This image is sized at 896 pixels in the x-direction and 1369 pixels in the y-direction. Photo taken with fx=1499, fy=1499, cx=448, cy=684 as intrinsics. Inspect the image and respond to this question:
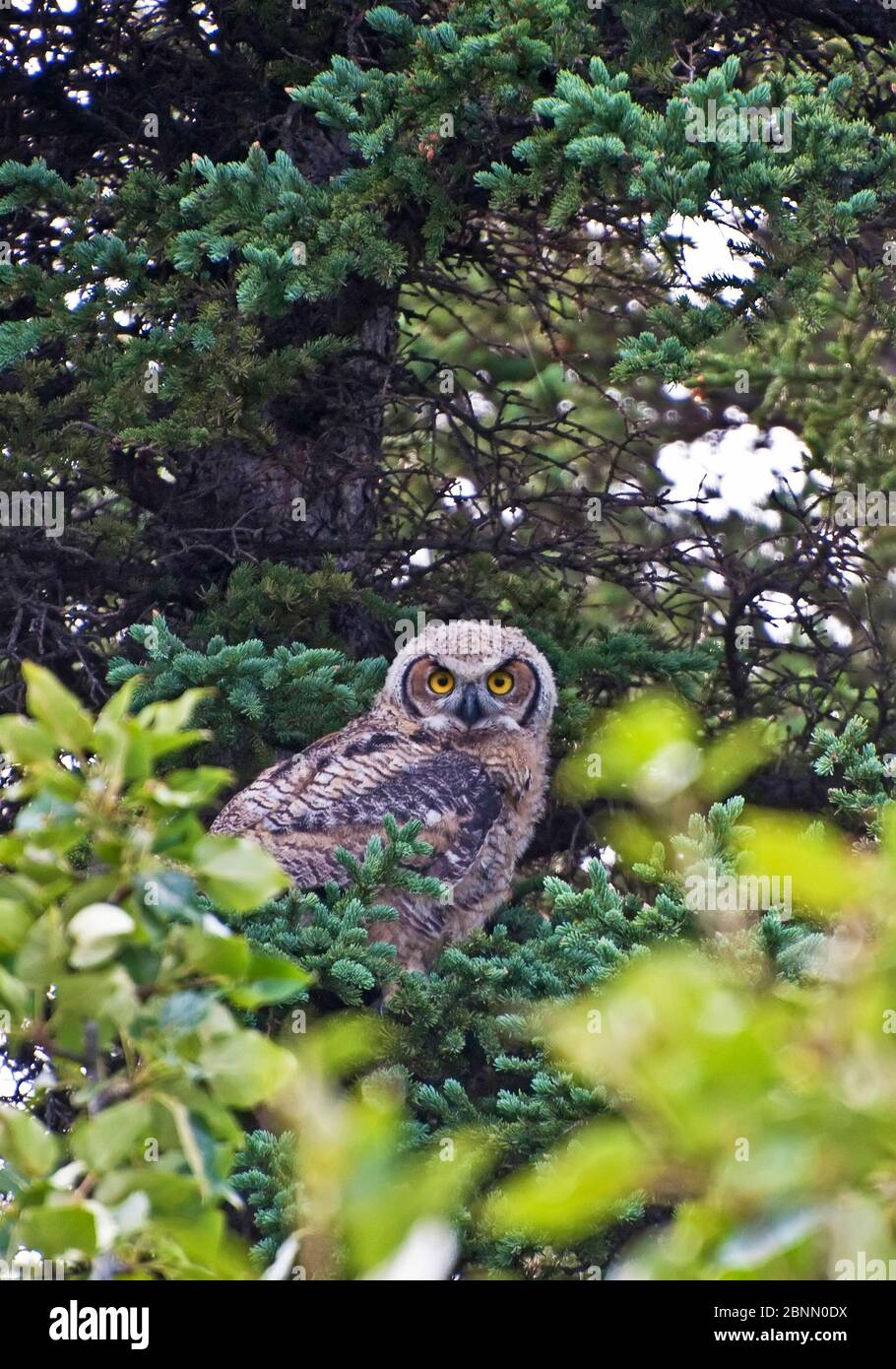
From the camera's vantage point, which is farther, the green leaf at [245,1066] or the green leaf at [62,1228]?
the green leaf at [245,1066]

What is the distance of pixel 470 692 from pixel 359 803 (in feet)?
2.70

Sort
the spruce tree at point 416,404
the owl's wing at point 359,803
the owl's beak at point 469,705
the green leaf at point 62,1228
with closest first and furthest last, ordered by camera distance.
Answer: the green leaf at point 62,1228 → the spruce tree at point 416,404 → the owl's wing at point 359,803 → the owl's beak at point 469,705

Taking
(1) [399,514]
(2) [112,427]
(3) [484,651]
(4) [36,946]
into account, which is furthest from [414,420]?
(4) [36,946]

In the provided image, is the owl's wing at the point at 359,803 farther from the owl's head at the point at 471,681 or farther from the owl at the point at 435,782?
the owl's head at the point at 471,681

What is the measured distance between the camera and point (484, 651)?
5875 millimetres

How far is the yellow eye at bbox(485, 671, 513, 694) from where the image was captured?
5.95 meters

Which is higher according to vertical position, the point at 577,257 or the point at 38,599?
the point at 577,257

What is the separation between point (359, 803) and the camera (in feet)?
17.8

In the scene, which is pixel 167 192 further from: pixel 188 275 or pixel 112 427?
pixel 112 427

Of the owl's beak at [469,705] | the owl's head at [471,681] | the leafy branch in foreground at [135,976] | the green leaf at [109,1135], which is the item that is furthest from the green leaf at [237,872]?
the owl's beak at [469,705]

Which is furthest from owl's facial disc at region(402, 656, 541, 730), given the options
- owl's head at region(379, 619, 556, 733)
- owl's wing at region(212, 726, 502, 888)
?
owl's wing at region(212, 726, 502, 888)

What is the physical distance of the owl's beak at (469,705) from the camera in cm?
602

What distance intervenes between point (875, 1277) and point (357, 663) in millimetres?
4206

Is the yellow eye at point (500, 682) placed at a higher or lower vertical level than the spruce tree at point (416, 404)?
lower
